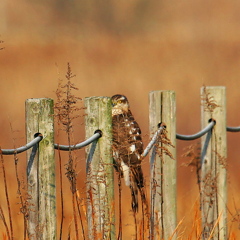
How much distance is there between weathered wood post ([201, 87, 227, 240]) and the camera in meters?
5.68

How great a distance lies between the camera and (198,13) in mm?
14414

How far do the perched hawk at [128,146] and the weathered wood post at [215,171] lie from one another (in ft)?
1.39

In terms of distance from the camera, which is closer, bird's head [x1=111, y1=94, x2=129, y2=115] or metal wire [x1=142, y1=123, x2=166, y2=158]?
metal wire [x1=142, y1=123, x2=166, y2=158]

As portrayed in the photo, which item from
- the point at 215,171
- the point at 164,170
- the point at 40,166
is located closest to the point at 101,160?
the point at 40,166

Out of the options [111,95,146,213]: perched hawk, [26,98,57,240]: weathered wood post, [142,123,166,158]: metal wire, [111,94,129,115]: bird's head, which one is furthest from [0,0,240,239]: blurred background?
[26,98,57,240]: weathered wood post

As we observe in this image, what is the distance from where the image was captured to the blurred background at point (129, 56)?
8.38m

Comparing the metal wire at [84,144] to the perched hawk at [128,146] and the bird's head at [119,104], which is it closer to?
the perched hawk at [128,146]

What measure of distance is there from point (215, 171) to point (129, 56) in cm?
514

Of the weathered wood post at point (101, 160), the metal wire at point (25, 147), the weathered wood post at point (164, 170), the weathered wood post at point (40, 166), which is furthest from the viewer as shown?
the weathered wood post at point (164, 170)

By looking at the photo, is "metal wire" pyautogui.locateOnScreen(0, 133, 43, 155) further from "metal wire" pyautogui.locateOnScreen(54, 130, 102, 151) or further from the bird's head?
the bird's head

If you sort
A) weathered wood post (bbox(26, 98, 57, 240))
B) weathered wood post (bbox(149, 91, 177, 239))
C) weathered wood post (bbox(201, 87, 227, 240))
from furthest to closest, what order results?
weathered wood post (bbox(201, 87, 227, 240))
weathered wood post (bbox(149, 91, 177, 239))
weathered wood post (bbox(26, 98, 57, 240))

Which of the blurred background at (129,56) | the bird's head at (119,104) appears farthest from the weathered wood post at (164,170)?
the blurred background at (129,56)

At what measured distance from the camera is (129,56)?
10.8 meters

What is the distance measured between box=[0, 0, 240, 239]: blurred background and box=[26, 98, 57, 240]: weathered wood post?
1.79 metres
